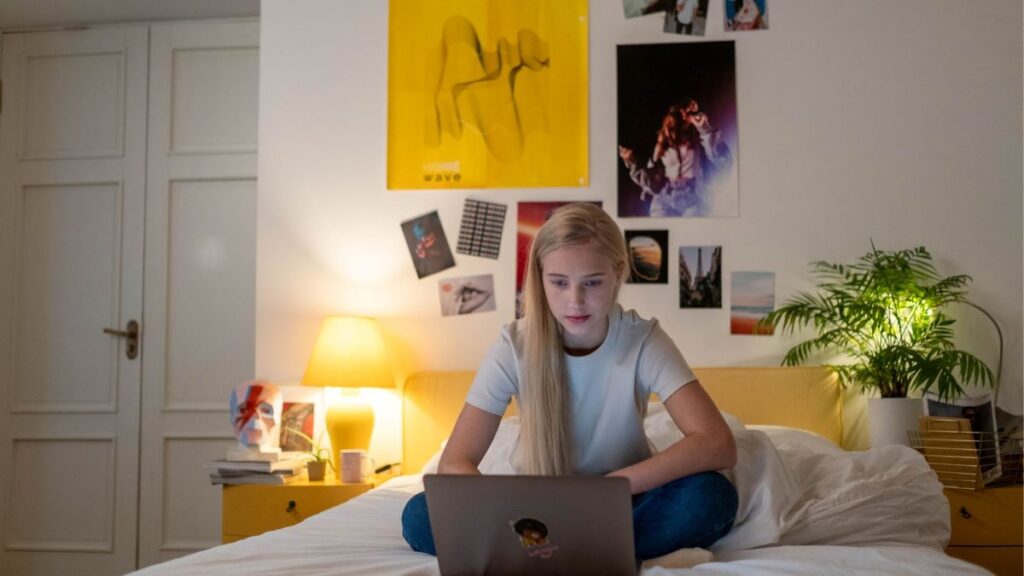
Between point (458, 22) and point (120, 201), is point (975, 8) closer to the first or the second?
point (458, 22)

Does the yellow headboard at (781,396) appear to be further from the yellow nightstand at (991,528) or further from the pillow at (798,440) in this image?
the yellow nightstand at (991,528)

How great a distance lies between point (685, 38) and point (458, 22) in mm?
795

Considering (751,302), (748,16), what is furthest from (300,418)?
(748,16)

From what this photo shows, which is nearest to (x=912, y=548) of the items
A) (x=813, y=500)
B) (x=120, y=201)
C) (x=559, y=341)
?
(x=813, y=500)

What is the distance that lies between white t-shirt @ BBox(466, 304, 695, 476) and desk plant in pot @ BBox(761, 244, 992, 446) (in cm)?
134

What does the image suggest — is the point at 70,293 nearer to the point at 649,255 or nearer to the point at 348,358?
the point at 348,358

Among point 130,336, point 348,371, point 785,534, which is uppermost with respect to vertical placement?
point 130,336

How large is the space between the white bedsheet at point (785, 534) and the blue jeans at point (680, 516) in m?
0.06

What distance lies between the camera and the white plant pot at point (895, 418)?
9.77 feet

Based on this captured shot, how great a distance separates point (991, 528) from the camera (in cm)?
276

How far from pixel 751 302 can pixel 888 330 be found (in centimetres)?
44

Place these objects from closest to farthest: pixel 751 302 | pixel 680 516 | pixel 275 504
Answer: pixel 680 516, pixel 275 504, pixel 751 302

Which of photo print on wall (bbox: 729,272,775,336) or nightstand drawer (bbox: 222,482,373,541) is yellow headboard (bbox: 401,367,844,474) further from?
nightstand drawer (bbox: 222,482,373,541)

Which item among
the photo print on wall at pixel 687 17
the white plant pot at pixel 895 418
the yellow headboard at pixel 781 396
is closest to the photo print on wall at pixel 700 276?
the yellow headboard at pixel 781 396
